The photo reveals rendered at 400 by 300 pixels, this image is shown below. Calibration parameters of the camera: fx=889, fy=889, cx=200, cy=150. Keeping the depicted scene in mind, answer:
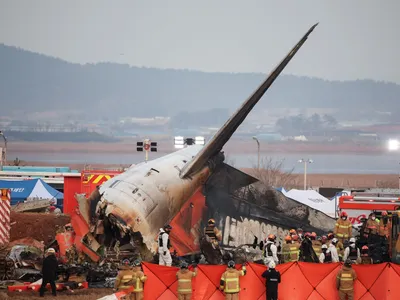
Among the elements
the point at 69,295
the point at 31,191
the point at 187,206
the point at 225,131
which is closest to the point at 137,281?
the point at 69,295

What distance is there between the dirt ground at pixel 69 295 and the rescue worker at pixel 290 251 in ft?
20.0

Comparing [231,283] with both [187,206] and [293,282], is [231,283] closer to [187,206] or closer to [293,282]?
[293,282]

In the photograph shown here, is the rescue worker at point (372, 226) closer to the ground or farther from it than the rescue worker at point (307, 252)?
farther from it

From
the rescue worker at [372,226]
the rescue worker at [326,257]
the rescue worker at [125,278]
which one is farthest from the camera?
the rescue worker at [372,226]

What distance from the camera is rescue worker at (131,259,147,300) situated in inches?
947

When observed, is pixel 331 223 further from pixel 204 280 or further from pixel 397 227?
pixel 204 280

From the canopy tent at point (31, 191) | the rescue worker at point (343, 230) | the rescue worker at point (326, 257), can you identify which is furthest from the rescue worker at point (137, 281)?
the canopy tent at point (31, 191)

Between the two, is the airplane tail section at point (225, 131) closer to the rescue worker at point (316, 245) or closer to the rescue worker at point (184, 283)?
the rescue worker at point (316, 245)

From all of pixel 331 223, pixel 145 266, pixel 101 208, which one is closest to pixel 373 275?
pixel 145 266

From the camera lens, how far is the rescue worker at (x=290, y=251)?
29.1 m

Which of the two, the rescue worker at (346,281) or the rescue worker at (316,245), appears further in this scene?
the rescue worker at (316,245)

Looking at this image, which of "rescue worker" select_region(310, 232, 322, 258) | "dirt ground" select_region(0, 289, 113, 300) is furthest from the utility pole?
"dirt ground" select_region(0, 289, 113, 300)

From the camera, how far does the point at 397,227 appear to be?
30922 mm

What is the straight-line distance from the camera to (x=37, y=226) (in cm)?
4056
